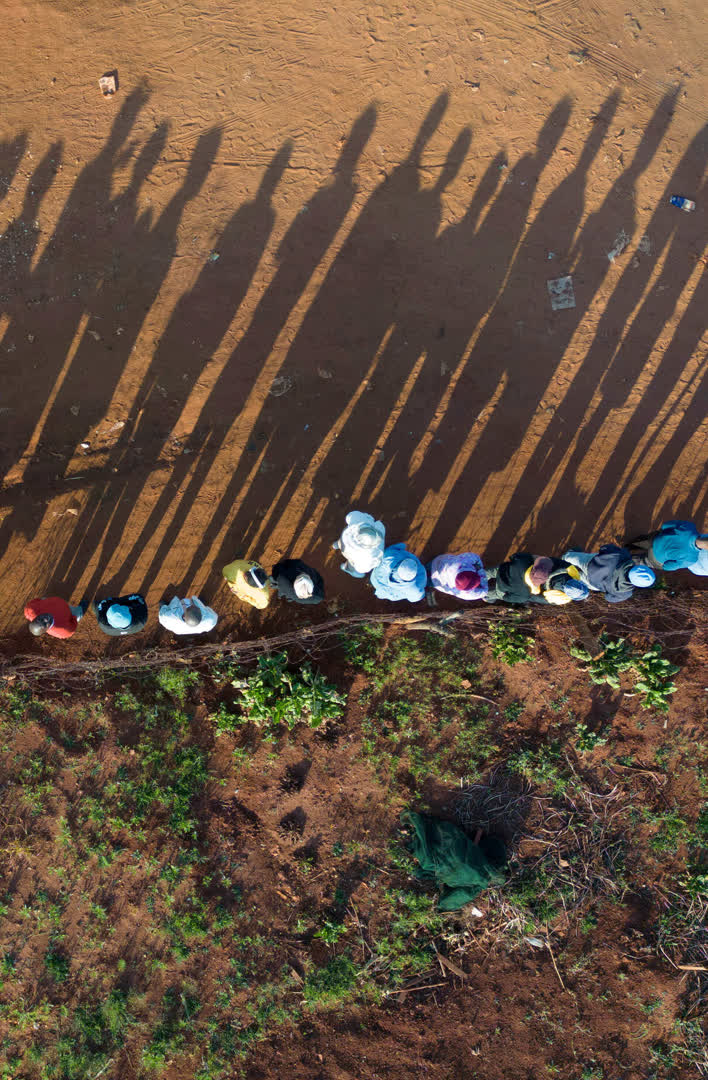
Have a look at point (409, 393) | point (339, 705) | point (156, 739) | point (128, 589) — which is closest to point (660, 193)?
point (409, 393)

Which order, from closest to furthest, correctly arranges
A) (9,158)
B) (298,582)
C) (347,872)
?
(298,582), (347,872), (9,158)

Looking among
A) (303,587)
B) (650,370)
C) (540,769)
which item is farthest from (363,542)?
(650,370)

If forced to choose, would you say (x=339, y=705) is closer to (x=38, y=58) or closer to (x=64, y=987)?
(x=64, y=987)

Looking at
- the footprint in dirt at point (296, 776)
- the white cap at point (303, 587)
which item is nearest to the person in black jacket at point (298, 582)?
the white cap at point (303, 587)

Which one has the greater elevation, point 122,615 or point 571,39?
point 571,39

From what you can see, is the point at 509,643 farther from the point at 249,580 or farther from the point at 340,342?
the point at 340,342

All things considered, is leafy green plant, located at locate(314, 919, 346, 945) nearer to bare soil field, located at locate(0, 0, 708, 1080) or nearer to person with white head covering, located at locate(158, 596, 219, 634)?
bare soil field, located at locate(0, 0, 708, 1080)
